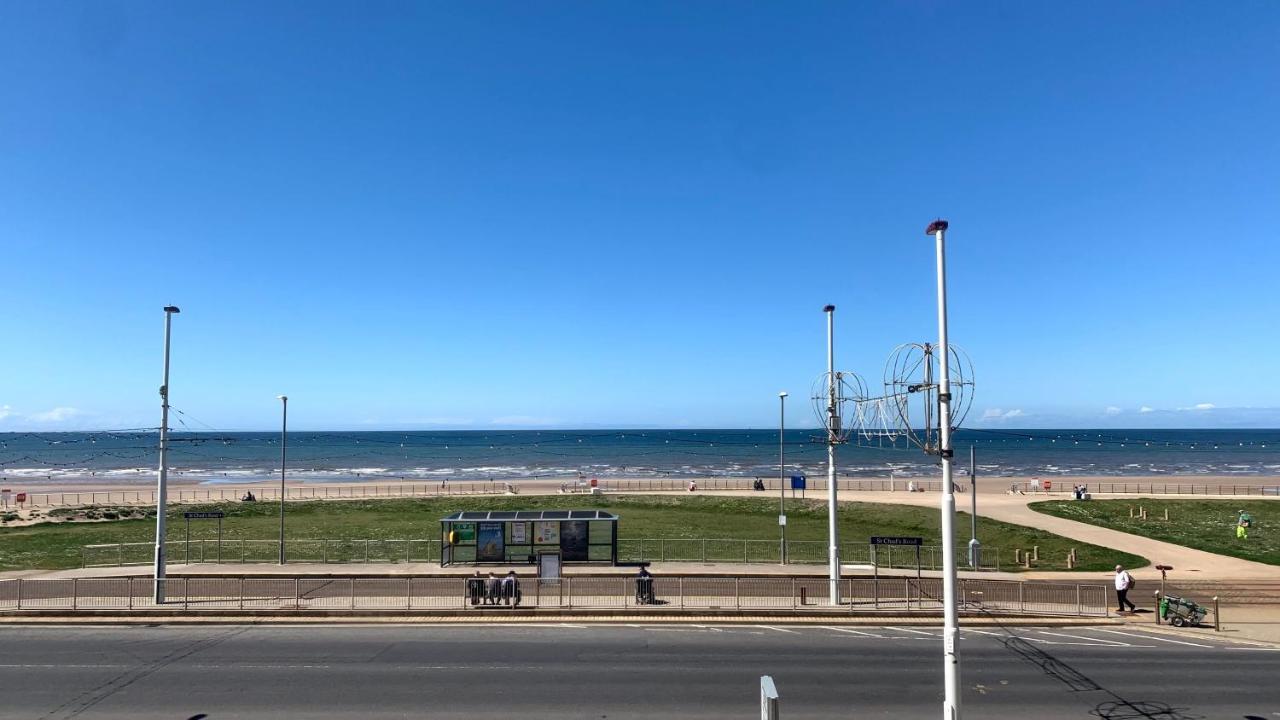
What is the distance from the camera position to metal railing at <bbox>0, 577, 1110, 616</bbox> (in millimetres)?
21516

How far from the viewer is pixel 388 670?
615 inches

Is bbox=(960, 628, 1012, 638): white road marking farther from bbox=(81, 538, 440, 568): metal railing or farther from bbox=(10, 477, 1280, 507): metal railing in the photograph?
bbox=(10, 477, 1280, 507): metal railing

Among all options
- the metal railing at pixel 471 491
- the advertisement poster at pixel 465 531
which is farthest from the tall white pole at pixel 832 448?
the metal railing at pixel 471 491

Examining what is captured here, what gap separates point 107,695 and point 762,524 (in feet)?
109

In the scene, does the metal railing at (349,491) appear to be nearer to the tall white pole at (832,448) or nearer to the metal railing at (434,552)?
the metal railing at (434,552)

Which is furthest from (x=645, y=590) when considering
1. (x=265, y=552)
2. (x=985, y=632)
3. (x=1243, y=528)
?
(x=1243, y=528)

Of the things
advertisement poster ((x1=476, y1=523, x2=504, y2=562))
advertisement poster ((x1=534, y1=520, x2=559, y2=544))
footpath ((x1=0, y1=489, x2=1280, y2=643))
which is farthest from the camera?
advertisement poster ((x1=534, y1=520, x2=559, y2=544))

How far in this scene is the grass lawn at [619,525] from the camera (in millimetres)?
32791

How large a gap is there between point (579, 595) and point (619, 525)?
18339mm

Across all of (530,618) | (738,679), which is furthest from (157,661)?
(738,679)

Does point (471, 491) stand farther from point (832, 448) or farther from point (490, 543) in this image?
point (832, 448)

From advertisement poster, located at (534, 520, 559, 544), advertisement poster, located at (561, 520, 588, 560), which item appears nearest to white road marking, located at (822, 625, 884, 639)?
advertisement poster, located at (561, 520, 588, 560)

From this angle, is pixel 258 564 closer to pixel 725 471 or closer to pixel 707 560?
pixel 707 560

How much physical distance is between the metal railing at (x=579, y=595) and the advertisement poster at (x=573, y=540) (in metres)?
4.62
